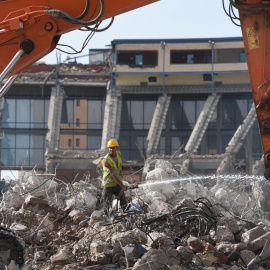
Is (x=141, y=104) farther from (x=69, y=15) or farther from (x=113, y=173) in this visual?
(x=69, y=15)

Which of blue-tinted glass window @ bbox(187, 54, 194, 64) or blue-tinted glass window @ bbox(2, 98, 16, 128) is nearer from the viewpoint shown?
blue-tinted glass window @ bbox(187, 54, 194, 64)

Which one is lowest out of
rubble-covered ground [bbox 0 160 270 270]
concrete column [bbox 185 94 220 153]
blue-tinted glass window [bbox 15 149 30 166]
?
blue-tinted glass window [bbox 15 149 30 166]

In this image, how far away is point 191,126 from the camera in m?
45.6

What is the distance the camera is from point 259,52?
6.41 meters

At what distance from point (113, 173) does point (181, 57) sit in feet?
115

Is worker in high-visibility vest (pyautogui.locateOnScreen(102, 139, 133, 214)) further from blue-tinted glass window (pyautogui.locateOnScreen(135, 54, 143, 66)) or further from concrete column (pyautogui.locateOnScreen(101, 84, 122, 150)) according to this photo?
blue-tinted glass window (pyautogui.locateOnScreen(135, 54, 143, 66))

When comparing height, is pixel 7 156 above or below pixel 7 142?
below

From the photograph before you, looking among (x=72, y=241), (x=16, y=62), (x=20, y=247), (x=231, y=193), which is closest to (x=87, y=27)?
(x=16, y=62)

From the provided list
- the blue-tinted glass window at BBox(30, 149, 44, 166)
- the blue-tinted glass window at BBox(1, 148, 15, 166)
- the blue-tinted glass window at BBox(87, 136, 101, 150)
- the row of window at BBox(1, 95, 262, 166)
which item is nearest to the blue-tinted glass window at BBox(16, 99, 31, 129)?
the row of window at BBox(1, 95, 262, 166)

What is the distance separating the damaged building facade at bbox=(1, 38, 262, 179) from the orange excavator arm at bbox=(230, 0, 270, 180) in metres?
34.6

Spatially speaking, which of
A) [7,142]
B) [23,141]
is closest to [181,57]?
[23,141]

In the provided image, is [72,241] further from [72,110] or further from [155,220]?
[72,110]

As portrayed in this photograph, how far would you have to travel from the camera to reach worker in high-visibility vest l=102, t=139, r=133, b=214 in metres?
10.4

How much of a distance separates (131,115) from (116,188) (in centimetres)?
3513
